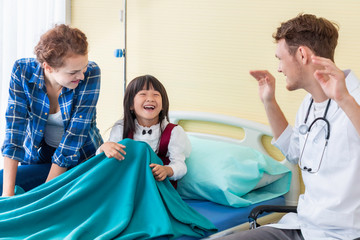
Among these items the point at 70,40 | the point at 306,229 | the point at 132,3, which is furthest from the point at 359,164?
the point at 132,3

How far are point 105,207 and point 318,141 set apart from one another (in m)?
0.93

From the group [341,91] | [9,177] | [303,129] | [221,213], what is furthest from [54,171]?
[341,91]

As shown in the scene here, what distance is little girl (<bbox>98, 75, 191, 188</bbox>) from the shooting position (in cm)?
261

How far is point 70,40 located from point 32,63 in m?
0.30

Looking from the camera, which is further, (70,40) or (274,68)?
(274,68)

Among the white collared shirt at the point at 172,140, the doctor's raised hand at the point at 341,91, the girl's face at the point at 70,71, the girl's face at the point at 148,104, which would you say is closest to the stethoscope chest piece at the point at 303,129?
the doctor's raised hand at the point at 341,91

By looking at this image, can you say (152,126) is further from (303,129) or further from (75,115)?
(303,129)

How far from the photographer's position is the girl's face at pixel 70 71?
7.63 feet

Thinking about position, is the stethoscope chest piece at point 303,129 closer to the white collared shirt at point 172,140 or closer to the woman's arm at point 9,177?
the white collared shirt at point 172,140

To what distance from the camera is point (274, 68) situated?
9.66 feet

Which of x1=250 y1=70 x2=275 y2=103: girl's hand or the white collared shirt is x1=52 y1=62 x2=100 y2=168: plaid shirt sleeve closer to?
the white collared shirt

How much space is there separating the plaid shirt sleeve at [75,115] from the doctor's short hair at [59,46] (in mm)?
211

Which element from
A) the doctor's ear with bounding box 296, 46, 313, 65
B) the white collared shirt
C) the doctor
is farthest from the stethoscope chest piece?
the white collared shirt

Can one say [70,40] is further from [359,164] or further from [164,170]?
[359,164]
